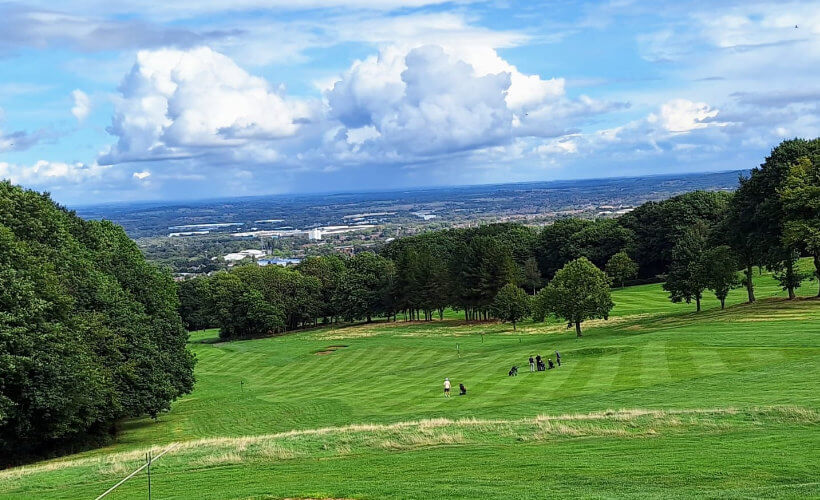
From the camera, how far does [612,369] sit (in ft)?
140

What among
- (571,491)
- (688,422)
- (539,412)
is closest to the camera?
(571,491)

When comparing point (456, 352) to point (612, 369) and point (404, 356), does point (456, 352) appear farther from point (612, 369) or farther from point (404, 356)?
point (612, 369)

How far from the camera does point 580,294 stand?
207 ft

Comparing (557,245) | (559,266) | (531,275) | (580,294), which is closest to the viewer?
(580,294)

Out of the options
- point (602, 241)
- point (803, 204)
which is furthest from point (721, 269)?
point (602, 241)

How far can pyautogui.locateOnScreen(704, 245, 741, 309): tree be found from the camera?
63.2 m

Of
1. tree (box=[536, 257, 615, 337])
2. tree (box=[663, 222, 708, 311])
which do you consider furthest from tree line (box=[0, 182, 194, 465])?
tree (box=[663, 222, 708, 311])

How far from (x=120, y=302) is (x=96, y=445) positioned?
8120 mm

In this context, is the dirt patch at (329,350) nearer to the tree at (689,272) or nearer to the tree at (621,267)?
the tree at (689,272)

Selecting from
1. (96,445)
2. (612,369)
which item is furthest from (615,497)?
(96,445)

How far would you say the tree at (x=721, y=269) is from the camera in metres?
63.2

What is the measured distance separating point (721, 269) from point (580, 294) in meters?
12.5

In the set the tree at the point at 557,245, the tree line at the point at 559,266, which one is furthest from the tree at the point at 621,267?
the tree at the point at 557,245

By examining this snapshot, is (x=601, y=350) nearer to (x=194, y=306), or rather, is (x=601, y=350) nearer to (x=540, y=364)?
(x=540, y=364)
